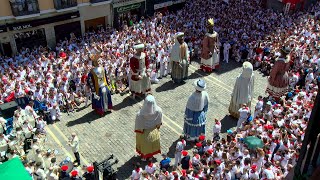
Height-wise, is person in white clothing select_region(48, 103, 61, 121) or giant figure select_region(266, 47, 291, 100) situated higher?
giant figure select_region(266, 47, 291, 100)

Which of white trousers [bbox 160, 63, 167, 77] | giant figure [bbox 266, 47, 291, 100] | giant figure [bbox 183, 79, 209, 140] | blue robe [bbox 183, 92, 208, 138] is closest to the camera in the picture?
giant figure [bbox 183, 79, 209, 140]

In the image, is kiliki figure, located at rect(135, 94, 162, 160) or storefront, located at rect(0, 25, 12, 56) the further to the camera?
storefront, located at rect(0, 25, 12, 56)

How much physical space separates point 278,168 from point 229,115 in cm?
546

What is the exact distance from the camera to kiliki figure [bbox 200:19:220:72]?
1917 cm

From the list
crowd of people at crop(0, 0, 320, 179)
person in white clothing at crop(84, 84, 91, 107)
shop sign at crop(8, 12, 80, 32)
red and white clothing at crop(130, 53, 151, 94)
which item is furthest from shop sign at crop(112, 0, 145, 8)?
person in white clothing at crop(84, 84, 91, 107)

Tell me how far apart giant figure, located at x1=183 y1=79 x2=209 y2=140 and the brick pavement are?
41.8 inches

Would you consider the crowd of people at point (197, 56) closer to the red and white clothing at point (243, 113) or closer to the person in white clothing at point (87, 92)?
the person in white clothing at point (87, 92)

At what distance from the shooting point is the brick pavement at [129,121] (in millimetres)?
14266

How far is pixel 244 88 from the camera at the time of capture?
15062 millimetres

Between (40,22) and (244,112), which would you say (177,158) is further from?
(40,22)

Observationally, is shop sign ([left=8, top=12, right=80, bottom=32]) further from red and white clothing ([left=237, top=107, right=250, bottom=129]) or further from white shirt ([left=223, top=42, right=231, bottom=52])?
red and white clothing ([left=237, top=107, right=250, bottom=129])

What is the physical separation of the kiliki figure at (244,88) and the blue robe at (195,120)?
88.2 inches

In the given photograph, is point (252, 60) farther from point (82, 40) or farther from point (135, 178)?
point (135, 178)

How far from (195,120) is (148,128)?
205 centimetres
